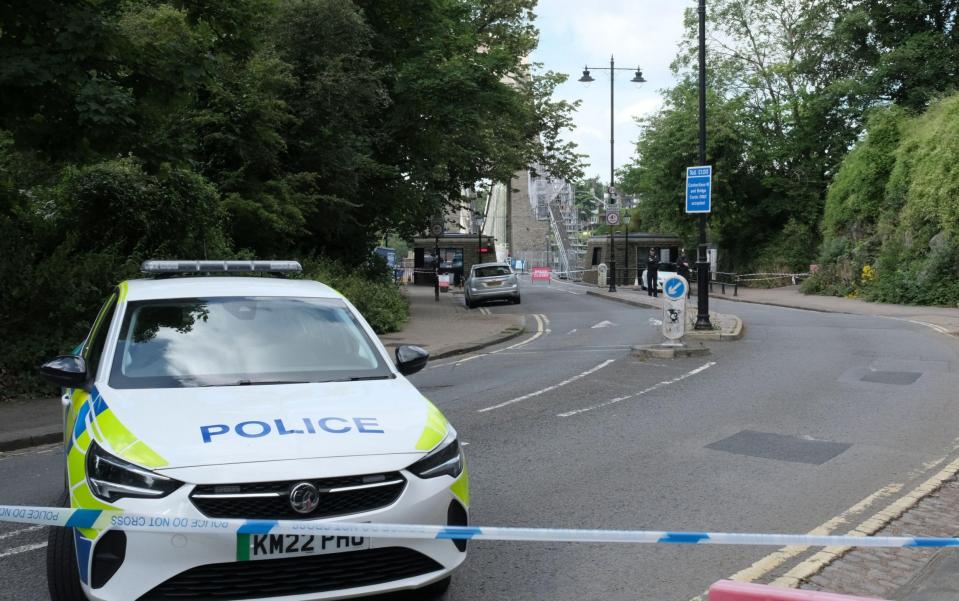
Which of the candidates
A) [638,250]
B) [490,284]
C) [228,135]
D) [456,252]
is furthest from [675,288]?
[456,252]

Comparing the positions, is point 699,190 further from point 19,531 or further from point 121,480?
point 121,480

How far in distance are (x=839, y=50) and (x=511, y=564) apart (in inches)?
1847

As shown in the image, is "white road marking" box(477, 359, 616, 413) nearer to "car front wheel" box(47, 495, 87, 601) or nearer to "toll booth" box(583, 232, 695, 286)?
"car front wheel" box(47, 495, 87, 601)

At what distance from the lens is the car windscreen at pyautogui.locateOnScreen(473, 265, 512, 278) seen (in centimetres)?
3512

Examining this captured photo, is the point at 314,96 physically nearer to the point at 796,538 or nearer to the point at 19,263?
the point at 19,263

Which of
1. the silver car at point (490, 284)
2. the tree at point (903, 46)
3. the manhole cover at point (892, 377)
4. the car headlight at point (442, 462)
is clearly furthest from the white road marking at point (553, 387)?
the tree at point (903, 46)

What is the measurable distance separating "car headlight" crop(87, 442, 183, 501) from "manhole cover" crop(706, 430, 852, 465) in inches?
228

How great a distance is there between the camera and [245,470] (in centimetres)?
375

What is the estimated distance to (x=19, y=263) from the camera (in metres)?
11.9

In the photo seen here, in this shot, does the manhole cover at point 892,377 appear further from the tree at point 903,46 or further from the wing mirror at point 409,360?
the tree at point 903,46

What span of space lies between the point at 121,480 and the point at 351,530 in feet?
3.45

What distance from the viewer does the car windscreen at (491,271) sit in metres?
35.1

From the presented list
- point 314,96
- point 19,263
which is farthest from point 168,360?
point 314,96

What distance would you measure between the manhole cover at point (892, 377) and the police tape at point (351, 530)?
32.1 feet
